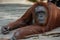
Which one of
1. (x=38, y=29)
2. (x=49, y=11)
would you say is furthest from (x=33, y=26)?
(x=49, y=11)

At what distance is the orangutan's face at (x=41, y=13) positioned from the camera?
2.64 m

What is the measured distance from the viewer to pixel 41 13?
2701 mm

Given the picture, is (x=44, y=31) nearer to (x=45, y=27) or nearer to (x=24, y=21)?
(x=45, y=27)

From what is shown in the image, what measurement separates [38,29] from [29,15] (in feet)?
0.78

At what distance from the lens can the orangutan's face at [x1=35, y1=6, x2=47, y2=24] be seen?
104 inches

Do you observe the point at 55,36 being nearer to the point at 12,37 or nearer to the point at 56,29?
the point at 56,29

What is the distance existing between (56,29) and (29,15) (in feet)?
1.18

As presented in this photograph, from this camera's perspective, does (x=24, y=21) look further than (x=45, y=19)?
Yes

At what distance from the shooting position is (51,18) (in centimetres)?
267

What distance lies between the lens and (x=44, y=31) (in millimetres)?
2652

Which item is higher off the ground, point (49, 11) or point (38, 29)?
point (49, 11)

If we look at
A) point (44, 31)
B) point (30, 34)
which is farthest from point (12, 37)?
point (44, 31)

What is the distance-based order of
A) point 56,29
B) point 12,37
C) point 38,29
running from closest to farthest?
point 12,37 < point 38,29 < point 56,29

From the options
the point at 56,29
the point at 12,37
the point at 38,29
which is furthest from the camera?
the point at 56,29
